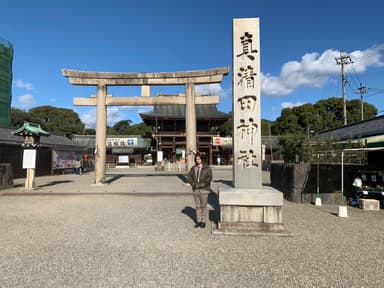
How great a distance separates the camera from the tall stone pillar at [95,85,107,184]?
14016 millimetres

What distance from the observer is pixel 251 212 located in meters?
5.41

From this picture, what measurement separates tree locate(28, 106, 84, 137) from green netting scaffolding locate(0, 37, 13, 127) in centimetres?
2661

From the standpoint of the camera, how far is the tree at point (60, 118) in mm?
48406

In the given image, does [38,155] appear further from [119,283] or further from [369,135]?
[369,135]

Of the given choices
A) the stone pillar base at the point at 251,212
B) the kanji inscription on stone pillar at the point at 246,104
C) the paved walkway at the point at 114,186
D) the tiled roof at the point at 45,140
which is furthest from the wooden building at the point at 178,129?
the stone pillar base at the point at 251,212

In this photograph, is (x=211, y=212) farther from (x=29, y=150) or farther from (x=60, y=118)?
(x=60, y=118)

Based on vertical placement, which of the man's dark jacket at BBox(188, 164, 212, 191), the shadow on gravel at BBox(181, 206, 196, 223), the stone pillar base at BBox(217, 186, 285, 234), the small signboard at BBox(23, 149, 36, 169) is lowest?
the shadow on gravel at BBox(181, 206, 196, 223)

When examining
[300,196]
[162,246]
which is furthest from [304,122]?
[162,246]

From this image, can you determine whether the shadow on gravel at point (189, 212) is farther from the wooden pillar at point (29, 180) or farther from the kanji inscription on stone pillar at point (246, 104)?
the wooden pillar at point (29, 180)

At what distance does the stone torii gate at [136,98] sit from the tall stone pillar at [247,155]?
311 inches

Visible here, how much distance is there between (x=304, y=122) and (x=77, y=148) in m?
34.1

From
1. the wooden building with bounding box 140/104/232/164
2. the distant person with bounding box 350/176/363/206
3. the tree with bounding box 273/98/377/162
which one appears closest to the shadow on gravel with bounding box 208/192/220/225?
the distant person with bounding box 350/176/363/206

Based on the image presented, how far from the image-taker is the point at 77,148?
24625 mm

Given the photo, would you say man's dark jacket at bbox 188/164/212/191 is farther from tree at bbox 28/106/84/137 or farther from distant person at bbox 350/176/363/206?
tree at bbox 28/106/84/137
